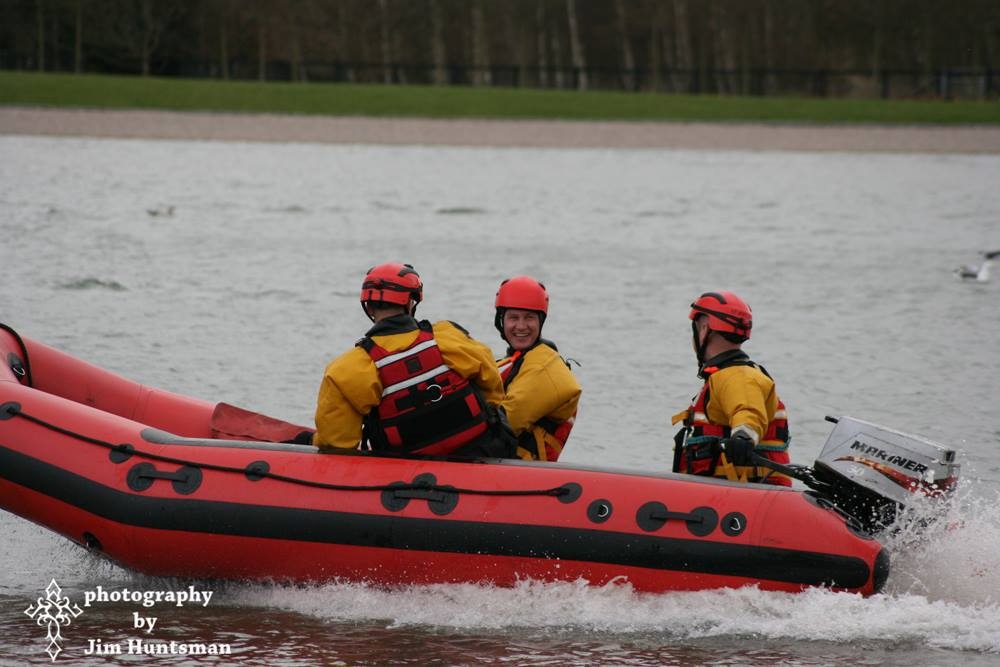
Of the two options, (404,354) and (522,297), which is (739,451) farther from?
(404,354)

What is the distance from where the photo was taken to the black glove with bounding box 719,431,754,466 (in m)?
5.76

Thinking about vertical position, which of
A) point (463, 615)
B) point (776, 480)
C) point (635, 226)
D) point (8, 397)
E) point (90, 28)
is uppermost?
point (90, 28)

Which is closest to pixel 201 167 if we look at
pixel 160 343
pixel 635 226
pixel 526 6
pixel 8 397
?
pixel 635 226

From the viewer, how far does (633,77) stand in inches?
2413

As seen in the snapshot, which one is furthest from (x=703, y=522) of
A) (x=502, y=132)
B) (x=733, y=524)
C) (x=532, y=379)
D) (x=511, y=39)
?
(x=511, y=39)

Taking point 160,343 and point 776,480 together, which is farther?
point 160,343

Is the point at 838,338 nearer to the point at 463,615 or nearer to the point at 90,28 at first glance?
the point at 463,615

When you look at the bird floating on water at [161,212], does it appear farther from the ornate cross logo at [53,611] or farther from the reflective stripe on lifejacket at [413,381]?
the reflective stripe on lifejacket at [413,381]

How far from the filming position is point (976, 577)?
599 cm

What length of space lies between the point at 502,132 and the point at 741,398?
107 feet

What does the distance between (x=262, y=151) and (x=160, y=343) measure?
22.3 m

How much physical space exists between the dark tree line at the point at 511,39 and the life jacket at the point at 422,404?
4978 centimetres

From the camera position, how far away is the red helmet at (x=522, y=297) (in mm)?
6469

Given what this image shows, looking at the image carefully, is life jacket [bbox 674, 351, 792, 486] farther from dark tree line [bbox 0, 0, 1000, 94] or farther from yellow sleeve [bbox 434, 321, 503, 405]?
dark tree line [bbox 0, 0, 1000, 94]
